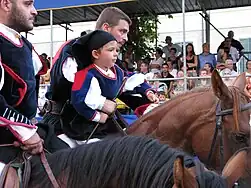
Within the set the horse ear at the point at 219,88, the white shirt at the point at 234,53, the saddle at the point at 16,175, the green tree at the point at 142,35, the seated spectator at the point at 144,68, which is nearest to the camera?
the saddle at the point at 16,175

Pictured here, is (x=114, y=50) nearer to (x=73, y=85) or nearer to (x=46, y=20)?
(x=73, y=85)

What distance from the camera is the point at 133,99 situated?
3.85 meters

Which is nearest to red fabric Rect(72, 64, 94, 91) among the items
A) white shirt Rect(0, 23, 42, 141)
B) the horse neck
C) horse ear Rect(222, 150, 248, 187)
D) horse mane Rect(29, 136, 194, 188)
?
the horse neck

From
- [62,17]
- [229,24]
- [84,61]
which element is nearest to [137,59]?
[62,17]

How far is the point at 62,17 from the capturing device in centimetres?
1175

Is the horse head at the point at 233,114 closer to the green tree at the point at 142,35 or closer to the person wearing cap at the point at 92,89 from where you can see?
the person wearing cap at the point at 92,89

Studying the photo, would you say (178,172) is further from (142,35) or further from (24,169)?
(142,35)

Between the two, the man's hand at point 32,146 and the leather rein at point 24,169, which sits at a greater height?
the man's hand at point 32,146

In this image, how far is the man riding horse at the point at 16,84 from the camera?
2010 millimetres

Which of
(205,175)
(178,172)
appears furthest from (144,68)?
(178,172)

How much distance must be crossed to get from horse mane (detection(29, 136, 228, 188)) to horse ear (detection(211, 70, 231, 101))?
1.40 m

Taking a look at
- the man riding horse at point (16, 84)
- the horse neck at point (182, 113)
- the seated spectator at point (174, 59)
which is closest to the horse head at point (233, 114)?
the horse neck at point (182, 113)

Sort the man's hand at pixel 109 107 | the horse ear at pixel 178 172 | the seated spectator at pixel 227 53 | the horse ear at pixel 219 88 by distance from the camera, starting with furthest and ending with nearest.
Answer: the seated spectator at pixel 227 53, the man's hand at pixel 109 107, the horse ear at pixel 219 88, the horse ear at pixel 178 172

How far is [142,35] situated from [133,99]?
8.40 meters
